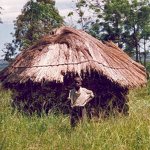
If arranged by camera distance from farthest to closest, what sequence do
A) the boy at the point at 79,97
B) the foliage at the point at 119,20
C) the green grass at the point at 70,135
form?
the foliage at the point at 119,20
the boy at the point at 79,97
the green grass at the point at 70,135

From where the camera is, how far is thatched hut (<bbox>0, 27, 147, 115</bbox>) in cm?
568

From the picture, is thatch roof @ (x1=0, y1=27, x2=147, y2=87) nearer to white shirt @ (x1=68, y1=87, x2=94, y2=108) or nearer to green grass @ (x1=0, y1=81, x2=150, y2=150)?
white shirt @ (x1=68, y1=87, x2=94, y2=108)

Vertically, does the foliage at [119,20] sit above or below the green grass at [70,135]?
above

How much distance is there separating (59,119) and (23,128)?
72 centimetres

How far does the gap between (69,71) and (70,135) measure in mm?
1591

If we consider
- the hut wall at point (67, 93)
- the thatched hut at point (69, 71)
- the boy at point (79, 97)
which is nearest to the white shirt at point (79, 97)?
the boy at point (79, 97)

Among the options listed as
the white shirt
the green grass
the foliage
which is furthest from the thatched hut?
the foliage

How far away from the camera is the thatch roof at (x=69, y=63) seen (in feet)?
18.6

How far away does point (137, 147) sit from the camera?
3.79m

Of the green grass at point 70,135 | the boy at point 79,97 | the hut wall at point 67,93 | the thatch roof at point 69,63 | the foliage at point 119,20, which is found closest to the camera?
the green grass at point 70,135

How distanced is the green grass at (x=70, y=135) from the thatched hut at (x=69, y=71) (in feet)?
3.70

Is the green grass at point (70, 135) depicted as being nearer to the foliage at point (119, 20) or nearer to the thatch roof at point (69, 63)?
the thatch roof at point (69, 63)

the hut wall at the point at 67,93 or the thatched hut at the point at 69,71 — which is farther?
the hut wall at the point at 67,93

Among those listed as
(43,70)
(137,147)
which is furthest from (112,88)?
(137,147)
